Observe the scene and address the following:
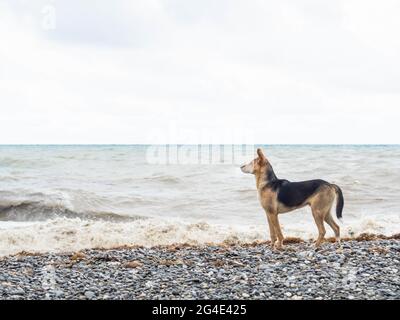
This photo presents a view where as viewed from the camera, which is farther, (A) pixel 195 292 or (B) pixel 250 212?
(B) pixel 250 212

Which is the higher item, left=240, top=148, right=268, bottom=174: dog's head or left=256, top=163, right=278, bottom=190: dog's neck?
left=240, top=148, right=268, bottom=174: dog's head

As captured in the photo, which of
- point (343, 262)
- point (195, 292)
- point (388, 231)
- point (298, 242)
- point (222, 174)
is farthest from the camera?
point (222, 174)

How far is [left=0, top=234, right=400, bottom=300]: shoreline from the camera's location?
23.6 feet

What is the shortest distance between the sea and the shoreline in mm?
3760

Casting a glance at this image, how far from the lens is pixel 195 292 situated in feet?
23.8

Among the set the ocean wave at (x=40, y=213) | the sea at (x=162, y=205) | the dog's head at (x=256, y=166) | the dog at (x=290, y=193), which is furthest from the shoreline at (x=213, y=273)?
the ocean wave at (x=40, y=213)

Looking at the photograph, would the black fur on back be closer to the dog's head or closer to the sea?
the dog's head

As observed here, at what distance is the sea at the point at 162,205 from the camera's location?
14.5 m

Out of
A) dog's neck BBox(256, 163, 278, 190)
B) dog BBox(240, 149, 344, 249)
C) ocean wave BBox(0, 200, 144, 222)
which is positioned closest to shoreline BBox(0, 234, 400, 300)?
dog BBox(240, 149, 344, 249)

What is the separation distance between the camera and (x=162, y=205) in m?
20.9
